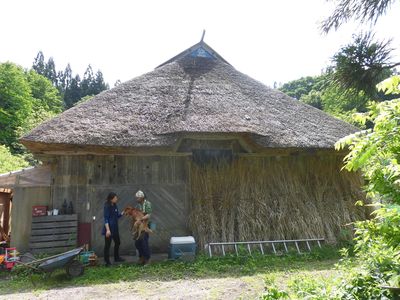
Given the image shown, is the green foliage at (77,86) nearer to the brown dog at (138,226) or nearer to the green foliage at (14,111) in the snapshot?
the green foliage at (14,111)

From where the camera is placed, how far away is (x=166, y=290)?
4609mm

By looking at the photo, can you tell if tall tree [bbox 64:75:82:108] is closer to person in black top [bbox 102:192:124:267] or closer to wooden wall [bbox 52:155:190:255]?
wooden wall [bbox 52:155:190:255]

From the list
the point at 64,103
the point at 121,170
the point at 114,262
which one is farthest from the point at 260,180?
the point at 64,103

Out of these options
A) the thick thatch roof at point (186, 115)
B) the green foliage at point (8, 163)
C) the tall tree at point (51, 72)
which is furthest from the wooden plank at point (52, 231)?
the tall tree at point (51, 72)

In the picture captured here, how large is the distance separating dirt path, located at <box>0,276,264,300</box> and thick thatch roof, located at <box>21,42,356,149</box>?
9.42 feet

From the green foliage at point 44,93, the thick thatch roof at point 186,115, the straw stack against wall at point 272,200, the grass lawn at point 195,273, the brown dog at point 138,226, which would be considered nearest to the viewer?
the grass lawn at point 195,273

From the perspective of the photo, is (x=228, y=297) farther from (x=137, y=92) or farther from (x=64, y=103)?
(x=64, y=103)

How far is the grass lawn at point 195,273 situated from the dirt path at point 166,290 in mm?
63

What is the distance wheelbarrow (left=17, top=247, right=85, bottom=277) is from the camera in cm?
500

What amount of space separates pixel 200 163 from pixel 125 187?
1880 mm

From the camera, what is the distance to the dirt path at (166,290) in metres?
4.35

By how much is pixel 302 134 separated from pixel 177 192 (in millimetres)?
3437

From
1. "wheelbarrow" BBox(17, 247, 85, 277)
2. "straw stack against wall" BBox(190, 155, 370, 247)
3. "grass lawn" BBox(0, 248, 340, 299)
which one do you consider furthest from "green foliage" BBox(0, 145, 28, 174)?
"straw stack against wall" BBox(190, 155, 370, 247)

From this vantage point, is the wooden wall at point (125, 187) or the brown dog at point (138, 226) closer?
the brown dog at point (138, 226)
